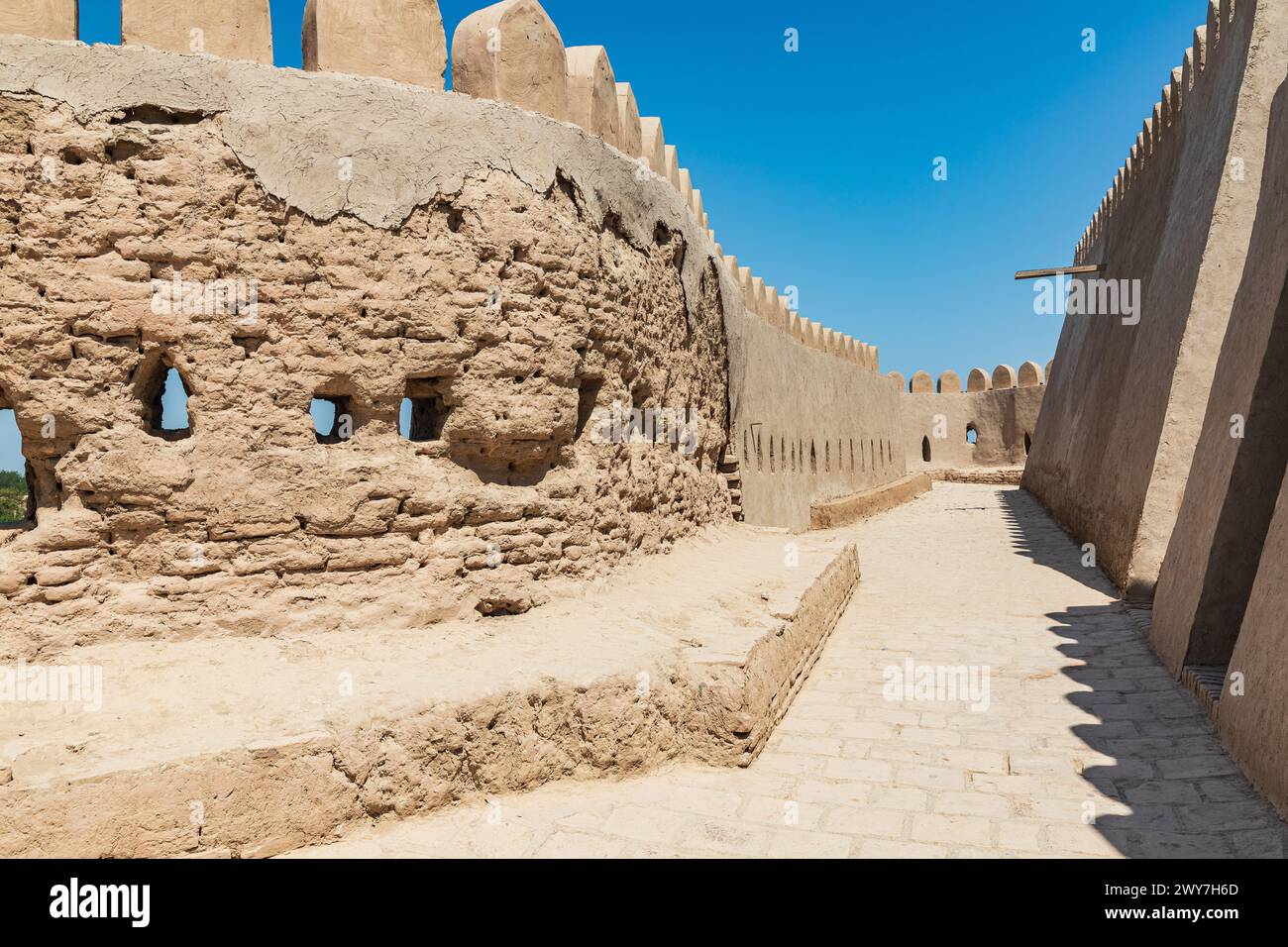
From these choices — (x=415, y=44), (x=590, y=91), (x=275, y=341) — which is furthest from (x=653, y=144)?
(x=275, y=341)

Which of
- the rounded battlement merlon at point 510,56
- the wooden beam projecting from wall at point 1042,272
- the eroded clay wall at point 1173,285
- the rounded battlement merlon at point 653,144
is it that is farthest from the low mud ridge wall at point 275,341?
the wooden beam projecting from wall at point 1042,272

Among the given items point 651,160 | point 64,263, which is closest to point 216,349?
point 64,263

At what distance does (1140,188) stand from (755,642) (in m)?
11.5

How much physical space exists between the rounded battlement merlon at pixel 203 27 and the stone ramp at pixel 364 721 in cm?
315

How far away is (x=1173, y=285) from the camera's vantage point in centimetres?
855

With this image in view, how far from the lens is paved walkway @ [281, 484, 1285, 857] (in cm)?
328

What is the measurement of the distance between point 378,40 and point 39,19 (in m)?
1.67

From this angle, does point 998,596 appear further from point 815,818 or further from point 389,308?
point 389,308

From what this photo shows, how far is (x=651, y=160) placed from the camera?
24.0 ft

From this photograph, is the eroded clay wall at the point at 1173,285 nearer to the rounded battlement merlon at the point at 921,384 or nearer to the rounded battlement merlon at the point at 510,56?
the rounded battlement merlon at the point at 510,56

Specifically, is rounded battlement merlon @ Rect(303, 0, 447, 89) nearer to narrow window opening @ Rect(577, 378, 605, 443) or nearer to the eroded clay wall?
narrow window opening @ Rect(577, 378, 605, 443)

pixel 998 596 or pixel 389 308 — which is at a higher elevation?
pixel 389 308

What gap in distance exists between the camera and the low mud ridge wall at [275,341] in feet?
13.3

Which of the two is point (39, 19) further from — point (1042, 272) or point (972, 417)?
point (972, 417)
